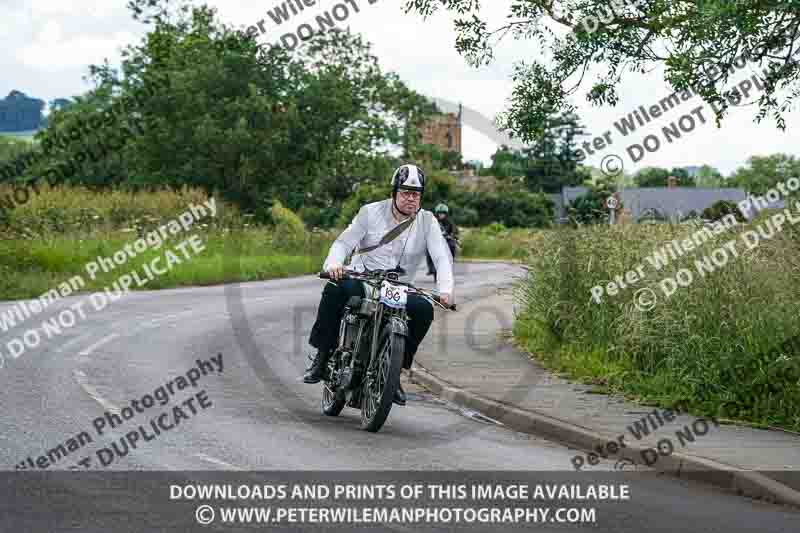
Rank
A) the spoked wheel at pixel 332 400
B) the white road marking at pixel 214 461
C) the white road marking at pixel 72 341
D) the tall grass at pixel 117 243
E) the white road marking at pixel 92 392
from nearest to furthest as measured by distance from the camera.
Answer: the white road marking at pixel 214 461
the spoked wheel at pixel 332 400
the white road marking at pixel 92 392
the white road marking at pixel 72 341
the tall grass at pixel 117 243

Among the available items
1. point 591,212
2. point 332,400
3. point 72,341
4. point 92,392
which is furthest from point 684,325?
point 72,341

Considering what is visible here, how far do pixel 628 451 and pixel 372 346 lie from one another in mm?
2235

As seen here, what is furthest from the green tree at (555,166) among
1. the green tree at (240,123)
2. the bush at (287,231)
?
the bush at (287,231)

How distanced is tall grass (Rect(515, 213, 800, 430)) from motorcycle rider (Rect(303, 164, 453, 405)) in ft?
8.64

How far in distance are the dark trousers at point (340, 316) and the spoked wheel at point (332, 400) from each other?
12.3 inches

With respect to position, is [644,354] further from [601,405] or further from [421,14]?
[421,14]

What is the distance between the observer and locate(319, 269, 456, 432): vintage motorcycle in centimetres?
972

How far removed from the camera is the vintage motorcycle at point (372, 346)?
972 centimetres

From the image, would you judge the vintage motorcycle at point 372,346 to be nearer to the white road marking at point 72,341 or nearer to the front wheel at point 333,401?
the front wheel at point 333,401

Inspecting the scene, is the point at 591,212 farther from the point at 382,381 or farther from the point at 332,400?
the point at 382,381

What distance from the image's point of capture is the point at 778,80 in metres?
14.2

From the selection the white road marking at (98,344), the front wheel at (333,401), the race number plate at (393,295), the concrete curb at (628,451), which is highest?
the race number plate at (393,295)

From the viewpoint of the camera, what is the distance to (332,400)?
11.0 m

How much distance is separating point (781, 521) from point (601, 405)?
14.0 feet
